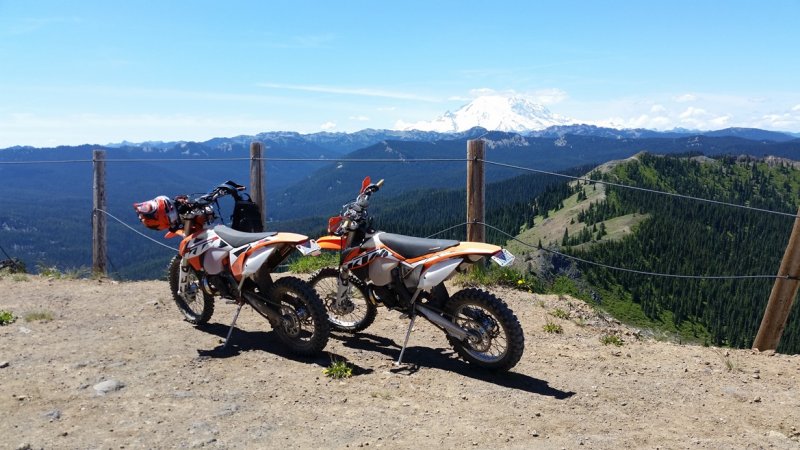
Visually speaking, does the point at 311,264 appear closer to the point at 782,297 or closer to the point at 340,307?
the point at 340,307

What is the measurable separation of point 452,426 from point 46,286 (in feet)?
29.1

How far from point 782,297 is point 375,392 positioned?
5100mm

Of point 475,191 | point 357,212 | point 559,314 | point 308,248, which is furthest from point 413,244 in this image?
point 475,191

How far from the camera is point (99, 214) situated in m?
12.3

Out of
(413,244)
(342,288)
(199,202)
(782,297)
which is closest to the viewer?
(413,244)

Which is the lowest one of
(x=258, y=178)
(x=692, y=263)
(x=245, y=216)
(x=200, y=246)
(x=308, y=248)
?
(x=692, y=263)

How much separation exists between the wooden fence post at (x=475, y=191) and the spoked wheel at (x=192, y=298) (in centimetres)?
439

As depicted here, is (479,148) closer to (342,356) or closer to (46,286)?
(342,356)

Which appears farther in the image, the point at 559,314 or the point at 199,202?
the point at 559,314

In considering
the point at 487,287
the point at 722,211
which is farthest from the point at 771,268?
the point at 487,287

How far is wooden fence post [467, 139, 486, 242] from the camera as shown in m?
9.99

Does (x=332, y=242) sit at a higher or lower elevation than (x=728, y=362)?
higher

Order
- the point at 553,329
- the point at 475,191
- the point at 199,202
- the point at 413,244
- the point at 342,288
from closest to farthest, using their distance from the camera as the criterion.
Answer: the point at 413,244 → the point at 342,288 → the point at 199,202 → the point at 553,329 → the point at 475,191

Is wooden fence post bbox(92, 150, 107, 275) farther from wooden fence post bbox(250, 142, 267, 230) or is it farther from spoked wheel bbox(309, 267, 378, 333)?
spoked wheel bbox(309, 267, 378, 333)
